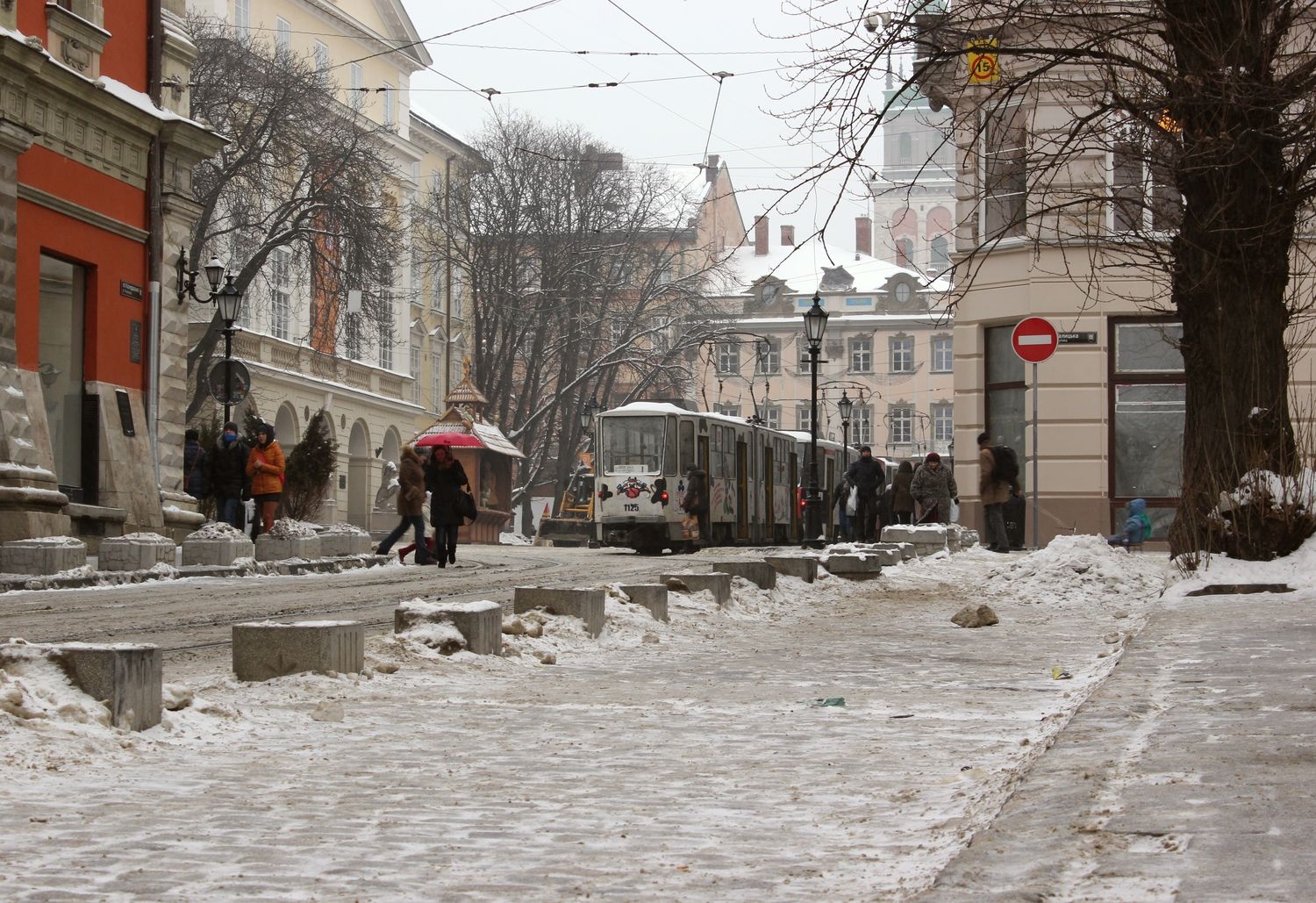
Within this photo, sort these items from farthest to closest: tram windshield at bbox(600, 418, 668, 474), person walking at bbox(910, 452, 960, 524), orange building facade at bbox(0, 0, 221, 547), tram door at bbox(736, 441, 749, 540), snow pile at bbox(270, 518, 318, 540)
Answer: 1. tram door at bbox(736, 441, 749, 540)
2. tram windshield at bbox(600, 418, 668, 474)
3. person walking at bbox(910, 452, 960, 524)
4. snow pile at bbox(270, 518, 318, 540)
5. orange building facade at bbox(0, 0, 221, 547)

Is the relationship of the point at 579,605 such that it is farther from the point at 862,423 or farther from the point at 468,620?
the point at 862,423

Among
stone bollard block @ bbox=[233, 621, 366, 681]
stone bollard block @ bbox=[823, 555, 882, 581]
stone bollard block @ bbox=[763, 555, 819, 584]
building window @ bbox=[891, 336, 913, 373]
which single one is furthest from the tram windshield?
building window @ bbox=[891, 336, 913, 373]

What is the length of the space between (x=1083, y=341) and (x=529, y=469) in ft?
114

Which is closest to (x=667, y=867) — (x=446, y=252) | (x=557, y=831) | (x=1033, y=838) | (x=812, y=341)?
(x=557, y=831)

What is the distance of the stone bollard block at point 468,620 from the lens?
9.94m

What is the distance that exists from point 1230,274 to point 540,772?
9.12 metres

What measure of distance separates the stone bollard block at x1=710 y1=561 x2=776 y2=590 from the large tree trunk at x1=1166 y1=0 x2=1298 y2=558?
12.0 feet

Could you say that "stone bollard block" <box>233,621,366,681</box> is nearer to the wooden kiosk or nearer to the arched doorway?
the wooden kiosk

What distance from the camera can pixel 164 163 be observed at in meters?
25.5

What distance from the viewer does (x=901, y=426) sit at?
10919cm

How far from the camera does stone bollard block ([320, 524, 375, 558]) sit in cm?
2516

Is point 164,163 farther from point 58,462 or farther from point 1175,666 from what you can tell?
point 1175,666

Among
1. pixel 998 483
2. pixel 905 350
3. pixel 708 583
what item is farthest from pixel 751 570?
pixel 905 350

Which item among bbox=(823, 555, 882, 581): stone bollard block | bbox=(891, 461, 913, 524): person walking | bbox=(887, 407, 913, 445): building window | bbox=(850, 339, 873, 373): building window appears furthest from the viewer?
bbox=(850, 339, 873, 373): building window
